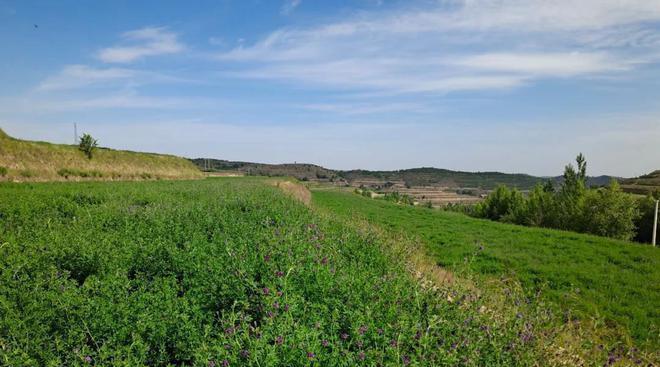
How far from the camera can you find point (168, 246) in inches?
245

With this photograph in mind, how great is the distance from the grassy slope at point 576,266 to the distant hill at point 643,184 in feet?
341

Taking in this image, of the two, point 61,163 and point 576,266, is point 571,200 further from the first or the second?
point 61,163

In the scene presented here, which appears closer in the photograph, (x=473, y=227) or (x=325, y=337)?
(x=325, y=337)

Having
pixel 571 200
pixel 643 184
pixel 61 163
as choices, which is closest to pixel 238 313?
pixel 61 163

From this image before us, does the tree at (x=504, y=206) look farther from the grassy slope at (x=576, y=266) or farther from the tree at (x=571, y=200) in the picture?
the grassy slope at (x=576, y=266)

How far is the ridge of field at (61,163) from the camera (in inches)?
1302

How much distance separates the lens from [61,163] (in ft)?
131

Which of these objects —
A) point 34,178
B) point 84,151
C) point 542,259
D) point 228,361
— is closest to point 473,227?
point 542,259

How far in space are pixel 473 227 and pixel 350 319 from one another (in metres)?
23.4

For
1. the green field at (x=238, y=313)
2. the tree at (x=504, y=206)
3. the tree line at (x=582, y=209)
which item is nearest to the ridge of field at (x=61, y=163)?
the green field at (x=238, y=313)

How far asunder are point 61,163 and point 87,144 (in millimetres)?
7476

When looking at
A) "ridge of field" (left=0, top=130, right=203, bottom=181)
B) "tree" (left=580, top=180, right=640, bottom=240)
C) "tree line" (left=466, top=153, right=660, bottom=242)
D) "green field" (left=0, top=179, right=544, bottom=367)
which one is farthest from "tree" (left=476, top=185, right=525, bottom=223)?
"green field" (left=0, top=179, right=544, bottom=367)

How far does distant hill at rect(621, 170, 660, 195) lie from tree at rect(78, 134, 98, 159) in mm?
121047

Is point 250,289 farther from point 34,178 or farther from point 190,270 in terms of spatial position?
point 34,178
